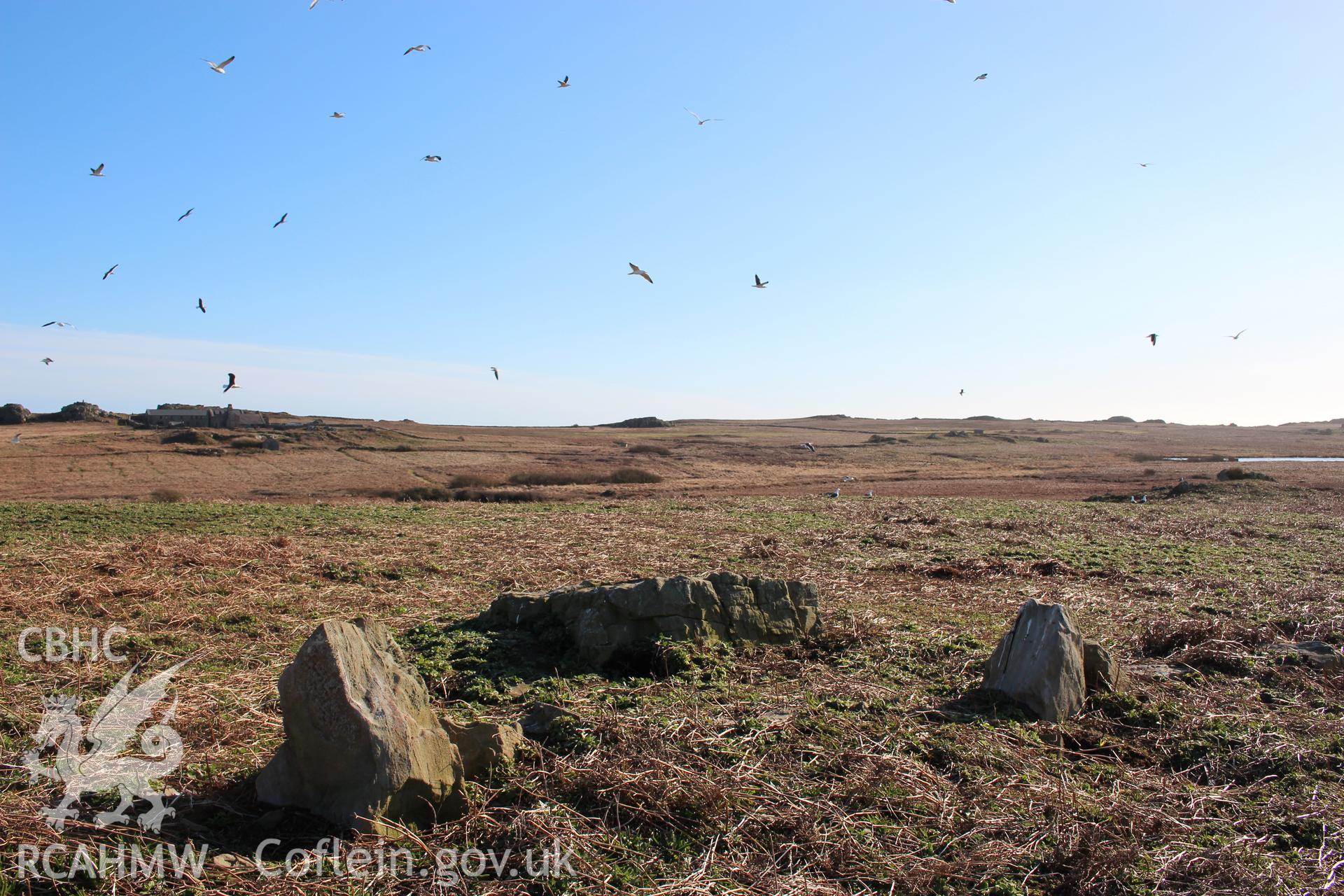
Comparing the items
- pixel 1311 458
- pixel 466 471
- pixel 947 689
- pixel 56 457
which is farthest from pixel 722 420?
pixel 947 689

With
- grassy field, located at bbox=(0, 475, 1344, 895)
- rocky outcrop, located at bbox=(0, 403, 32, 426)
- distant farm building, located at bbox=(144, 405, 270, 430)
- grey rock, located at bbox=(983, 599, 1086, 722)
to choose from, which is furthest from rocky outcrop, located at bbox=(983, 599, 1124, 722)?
rocky outcrop, located at bbox=(0, 403, 32, 426)

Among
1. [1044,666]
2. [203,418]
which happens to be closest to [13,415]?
[203,418]

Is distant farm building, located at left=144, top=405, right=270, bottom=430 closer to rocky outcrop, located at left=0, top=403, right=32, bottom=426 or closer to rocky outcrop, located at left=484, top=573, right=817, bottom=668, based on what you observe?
rocky outcrop, located at left=0, top=403, right=32, bottom=426

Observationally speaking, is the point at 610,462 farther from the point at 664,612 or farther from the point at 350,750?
the point at 350,750

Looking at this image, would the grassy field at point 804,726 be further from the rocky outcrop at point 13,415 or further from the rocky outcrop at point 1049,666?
the rocky outcrop at point 13,415

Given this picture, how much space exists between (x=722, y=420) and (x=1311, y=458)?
71.3 m

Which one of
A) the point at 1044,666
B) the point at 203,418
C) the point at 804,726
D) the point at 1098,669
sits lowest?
the point at 804,726

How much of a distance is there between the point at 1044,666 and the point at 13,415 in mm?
68769

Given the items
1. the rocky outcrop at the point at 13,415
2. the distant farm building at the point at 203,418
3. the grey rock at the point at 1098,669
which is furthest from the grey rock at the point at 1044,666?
the rocky outcrop at the point at 13,415

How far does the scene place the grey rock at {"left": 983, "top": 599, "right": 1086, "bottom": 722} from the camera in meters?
6.27

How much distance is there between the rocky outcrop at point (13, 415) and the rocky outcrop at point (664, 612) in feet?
207

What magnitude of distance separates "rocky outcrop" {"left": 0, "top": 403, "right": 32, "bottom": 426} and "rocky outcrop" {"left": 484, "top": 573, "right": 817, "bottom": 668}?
63.0m

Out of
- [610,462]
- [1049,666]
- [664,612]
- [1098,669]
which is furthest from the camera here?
[610,462]

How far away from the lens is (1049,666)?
6.30 meters
